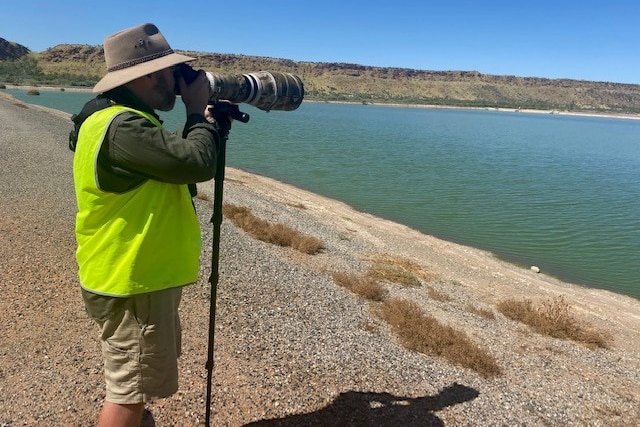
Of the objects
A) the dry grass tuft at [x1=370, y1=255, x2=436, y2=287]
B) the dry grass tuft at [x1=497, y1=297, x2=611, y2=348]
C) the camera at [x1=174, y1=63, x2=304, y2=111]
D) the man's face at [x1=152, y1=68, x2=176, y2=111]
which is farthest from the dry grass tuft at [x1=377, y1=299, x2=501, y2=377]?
the man's face at [x1=152, y1=68, x2=176, y2=111]

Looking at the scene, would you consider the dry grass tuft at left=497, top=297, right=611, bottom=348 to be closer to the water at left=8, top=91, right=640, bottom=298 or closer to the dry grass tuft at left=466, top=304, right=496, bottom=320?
the dry grass tuft at left=466, top=304, right=496, bottom=320

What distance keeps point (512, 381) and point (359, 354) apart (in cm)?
177

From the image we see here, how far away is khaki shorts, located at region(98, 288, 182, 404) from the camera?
2229mm

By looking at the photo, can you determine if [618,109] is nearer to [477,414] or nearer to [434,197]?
[434,197]

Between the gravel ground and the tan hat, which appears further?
the gravel ground

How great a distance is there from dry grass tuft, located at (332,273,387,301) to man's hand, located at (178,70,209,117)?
17.9 feet

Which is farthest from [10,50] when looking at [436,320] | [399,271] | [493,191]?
[436,320]

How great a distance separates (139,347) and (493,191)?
2266cm

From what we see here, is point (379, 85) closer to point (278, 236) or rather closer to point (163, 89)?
point (278, 236)

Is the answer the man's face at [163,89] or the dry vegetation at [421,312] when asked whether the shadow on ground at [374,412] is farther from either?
the man's face at [163,89]

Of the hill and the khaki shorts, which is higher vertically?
the hill

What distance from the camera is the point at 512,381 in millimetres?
Answer: 5297

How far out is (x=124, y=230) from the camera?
2154 mm

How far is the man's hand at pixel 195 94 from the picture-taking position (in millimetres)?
2324
